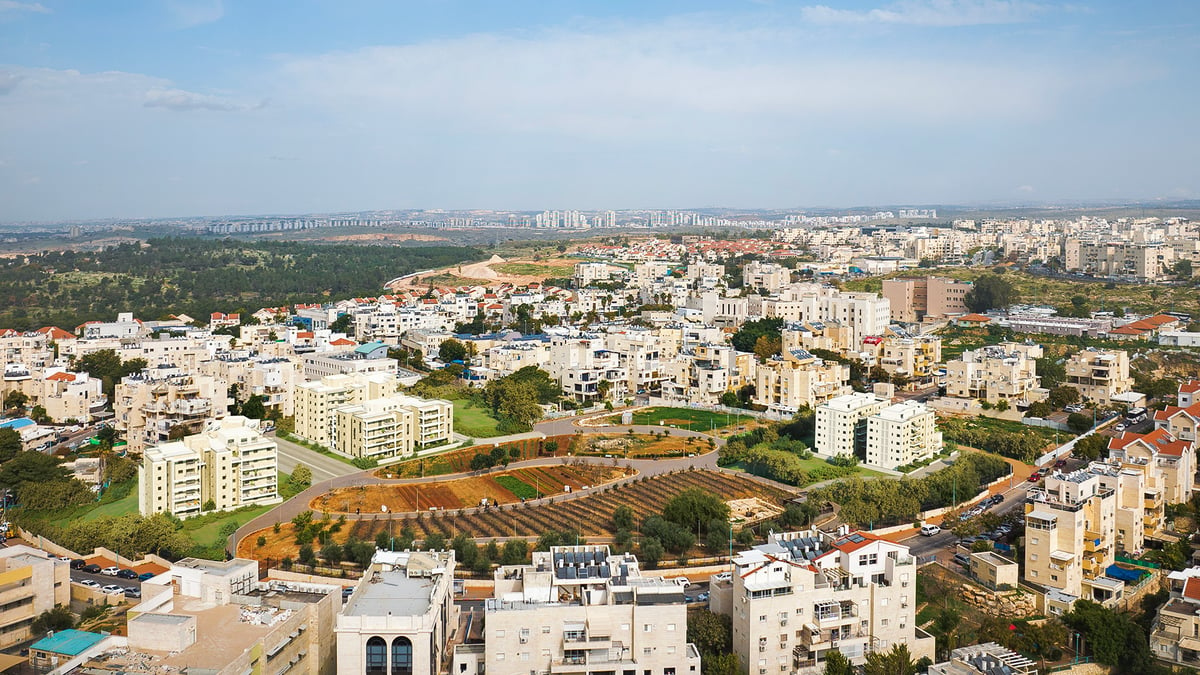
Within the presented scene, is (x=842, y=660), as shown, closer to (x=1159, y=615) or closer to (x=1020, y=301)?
(x=1159, y=615)

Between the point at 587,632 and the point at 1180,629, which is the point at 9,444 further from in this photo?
the point at 1180,629

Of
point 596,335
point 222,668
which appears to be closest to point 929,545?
point 222,668

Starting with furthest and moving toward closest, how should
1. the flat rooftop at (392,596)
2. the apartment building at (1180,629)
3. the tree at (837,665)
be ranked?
the apartment building at (1180,629) → the tree at (837,665) → the flat rooftop at (392,596)

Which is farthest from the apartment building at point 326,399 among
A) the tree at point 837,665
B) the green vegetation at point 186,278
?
the green vegetation at point 186,278

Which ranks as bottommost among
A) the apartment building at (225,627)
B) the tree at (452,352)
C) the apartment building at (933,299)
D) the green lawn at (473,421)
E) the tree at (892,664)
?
the tree at (892,664)

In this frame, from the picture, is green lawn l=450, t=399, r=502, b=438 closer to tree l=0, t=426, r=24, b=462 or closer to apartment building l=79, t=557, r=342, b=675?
tree l=0, t=426, r=24, b=462

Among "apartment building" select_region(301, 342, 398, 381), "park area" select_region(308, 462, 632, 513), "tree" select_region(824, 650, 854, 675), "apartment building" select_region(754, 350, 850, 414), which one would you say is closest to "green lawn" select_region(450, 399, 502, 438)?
"apartment building" select_region(301, 342, 398, 381)

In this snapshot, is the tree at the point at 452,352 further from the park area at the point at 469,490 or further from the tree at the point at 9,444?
the tree at the point at 9,444
